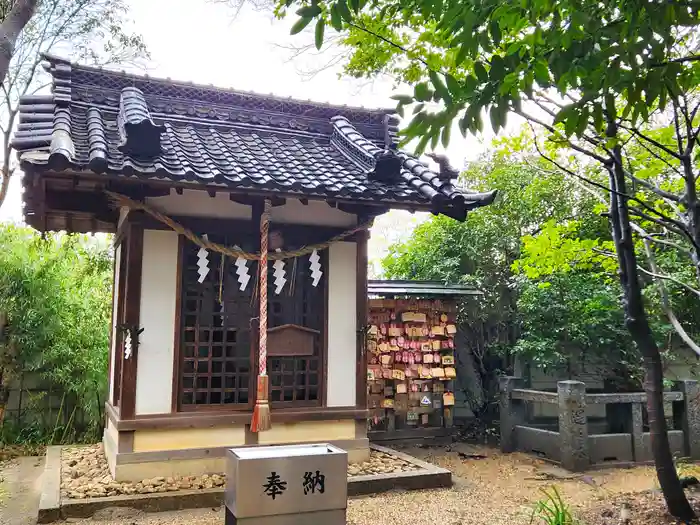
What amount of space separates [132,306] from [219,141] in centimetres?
250

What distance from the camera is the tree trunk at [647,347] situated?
490cm

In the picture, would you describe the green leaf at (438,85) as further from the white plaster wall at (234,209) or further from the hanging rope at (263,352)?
the white plaster wall at (234,209)

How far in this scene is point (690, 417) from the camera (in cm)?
886

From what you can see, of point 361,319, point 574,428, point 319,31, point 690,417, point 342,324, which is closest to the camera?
point 319,31

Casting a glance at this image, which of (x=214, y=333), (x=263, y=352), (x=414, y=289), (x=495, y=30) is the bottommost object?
(x=263, y=352)

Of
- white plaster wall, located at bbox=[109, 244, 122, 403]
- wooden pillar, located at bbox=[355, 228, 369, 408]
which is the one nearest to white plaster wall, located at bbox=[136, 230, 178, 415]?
white plaster wall, located at bbox=[109, 244, 122, 403]

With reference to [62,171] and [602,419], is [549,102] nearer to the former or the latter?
[62,171]

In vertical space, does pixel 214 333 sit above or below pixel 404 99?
below

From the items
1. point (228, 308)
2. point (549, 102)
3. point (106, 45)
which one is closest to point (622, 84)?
point (549, 102)

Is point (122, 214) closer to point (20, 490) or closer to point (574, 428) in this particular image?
point (20, 490)

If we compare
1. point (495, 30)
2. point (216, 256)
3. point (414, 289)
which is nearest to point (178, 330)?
point (216, 256)

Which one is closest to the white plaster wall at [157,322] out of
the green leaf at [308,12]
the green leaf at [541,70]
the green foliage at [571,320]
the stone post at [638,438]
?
the green leaf at [308,12]

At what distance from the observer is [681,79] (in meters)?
3.03

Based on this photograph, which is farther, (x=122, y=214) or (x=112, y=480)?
(x=122, y=214)
